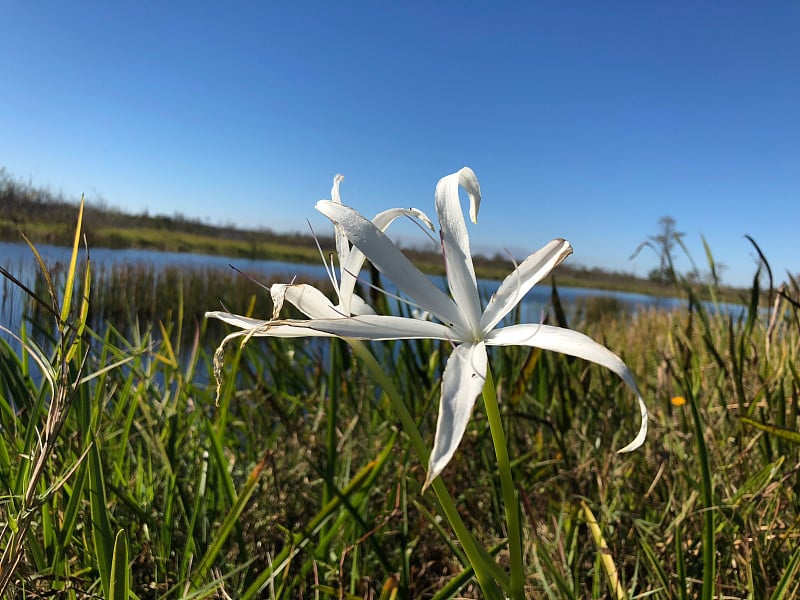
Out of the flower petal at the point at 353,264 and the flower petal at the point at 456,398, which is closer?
the flower petal at the point at 456,398

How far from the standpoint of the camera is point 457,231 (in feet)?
1.54

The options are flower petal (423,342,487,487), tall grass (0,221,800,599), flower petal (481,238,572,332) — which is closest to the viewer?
flower petal (423,342,487,487)

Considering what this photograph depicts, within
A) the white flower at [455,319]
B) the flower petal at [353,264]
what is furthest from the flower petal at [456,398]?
the flower petal at [353,264]

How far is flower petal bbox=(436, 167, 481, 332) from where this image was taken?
448 mm

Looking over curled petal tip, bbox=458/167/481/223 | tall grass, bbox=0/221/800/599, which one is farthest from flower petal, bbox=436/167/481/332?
tall grass, bbox=0/221/800/599

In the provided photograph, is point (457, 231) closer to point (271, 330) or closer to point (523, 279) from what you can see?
point (523, 279)

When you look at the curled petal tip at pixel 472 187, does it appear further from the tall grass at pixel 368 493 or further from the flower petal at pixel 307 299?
the tall grass at pixel 368 493

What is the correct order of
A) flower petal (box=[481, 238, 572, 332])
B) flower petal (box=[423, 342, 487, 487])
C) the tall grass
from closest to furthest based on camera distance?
1. flower petal (box=[423, 342, 487, 487])
2. flower petal (box=[481, 238, 572, 332])
3. the tall grass

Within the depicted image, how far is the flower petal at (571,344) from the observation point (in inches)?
12.9

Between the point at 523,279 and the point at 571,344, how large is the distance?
0.33 ft

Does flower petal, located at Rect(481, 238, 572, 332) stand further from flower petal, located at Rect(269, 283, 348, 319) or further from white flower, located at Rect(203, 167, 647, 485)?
flower petal, located at Rect(269, 283, 348, 319)

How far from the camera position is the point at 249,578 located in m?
0.96

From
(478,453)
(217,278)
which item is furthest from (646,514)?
(217,278)

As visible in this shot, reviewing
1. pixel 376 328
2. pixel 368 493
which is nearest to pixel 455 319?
pixel 376 328
